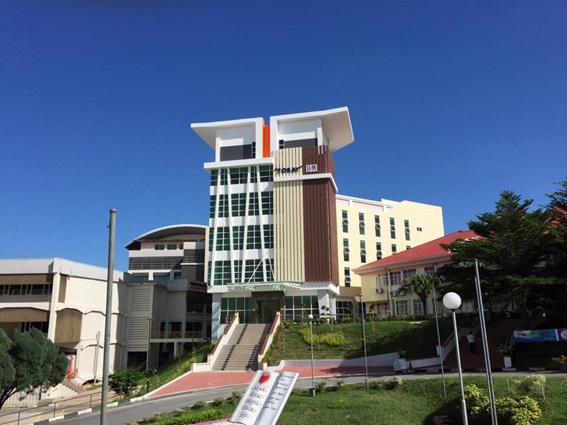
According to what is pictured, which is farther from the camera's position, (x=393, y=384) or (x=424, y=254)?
(x=424, y=254)

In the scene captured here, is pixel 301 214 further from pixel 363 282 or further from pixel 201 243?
pixel 201 243

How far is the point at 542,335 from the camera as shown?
2495cm

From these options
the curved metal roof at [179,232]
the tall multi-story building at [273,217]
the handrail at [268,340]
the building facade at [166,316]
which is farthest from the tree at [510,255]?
the curved metal roof at [179,232]

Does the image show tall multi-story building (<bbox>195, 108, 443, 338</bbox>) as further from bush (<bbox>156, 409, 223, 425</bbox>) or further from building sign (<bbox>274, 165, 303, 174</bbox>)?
bush (<bbox>156, 409, 223, 425</bbox>)

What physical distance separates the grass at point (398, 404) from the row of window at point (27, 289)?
21.8 m

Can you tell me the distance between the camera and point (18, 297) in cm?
3588

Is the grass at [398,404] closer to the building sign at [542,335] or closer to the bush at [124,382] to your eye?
the bush at [124,382]

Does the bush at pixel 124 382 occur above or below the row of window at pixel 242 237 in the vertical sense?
below

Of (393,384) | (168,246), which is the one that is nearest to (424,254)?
(393,384)

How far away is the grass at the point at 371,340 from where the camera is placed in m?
32.1

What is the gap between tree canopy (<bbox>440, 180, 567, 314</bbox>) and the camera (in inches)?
1027

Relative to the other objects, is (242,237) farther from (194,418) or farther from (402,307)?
(194,418)

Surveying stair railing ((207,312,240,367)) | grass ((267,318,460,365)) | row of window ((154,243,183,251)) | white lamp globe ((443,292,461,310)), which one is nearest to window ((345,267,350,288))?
stair railing ((207,312,240,367))

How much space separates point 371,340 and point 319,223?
40.7 feet
